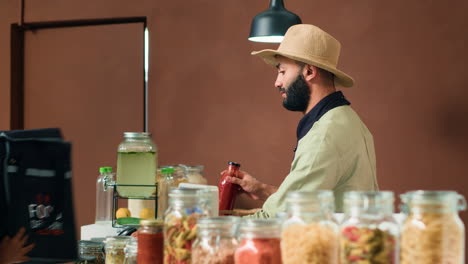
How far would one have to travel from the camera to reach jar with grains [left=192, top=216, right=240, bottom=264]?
1525 mm

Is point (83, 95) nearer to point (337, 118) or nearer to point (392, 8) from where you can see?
point (392, 8)

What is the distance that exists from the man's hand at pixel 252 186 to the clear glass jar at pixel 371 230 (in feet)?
6.03

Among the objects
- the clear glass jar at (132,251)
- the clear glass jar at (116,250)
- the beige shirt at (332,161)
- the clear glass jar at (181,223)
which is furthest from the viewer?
the beige shirt at (332,161)

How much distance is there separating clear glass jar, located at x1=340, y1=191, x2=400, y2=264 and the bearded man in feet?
4.13

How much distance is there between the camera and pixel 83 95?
5.20 meters

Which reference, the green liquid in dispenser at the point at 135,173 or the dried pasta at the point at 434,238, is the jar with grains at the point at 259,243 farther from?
the green liquid in dispenser at the point at 135,173

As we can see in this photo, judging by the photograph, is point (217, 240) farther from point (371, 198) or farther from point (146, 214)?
point (146, 214)

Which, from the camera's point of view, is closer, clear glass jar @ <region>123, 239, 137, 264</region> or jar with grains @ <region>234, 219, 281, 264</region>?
jar with grains @ <region>234, 219, 281, 264</region>

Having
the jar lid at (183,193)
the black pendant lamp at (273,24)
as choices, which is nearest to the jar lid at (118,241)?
the jar lid at (183,193)

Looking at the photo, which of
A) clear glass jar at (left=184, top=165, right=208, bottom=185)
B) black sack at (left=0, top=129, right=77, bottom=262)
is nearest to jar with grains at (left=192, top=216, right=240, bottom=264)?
black sack at (left=0, top=129, right=77, bottom=262)

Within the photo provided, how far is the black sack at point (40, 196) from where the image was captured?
198cm

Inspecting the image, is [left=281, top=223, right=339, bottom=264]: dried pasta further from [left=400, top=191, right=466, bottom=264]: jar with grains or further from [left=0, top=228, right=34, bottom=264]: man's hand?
[left=0, top=228, right=34, bottom=264]: man's hand

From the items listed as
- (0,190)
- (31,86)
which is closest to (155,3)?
(31,86)

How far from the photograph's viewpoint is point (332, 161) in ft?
9.17
